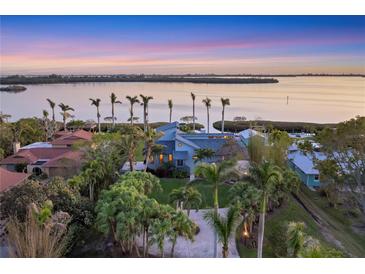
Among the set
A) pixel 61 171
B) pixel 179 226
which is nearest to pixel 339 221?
pixel 179 226

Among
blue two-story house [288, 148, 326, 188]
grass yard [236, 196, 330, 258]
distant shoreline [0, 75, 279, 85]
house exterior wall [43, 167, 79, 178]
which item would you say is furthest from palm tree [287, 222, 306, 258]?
distant shoreline [0, 75, 279, 85]

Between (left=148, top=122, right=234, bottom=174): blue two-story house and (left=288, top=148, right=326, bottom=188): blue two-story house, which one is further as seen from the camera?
(left=148, top=122, right=234, bottom=174): blue two-story house

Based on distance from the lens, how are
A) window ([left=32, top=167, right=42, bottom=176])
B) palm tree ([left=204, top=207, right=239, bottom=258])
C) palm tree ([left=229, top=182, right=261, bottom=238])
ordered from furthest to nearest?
window ([left=32, top=167, right=42, bottom=176]) < palm tree ([left=229, top=182, right=261, bottom=238]) < palm tree ([left=204, top=207, right=239, bottom=258])

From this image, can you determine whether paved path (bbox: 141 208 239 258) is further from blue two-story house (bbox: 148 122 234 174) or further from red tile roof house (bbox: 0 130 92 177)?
blue two-story house (bbox: 148 122 234 174)

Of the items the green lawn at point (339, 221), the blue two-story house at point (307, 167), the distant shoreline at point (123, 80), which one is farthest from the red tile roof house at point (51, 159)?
the distant shoreline at point (123, 80)

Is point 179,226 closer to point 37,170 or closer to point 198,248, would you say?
point 198,248

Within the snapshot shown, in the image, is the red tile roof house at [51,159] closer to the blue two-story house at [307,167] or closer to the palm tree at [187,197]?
the palm tree at [187,197]

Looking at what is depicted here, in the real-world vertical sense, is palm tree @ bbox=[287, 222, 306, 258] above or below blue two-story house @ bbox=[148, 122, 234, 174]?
above
